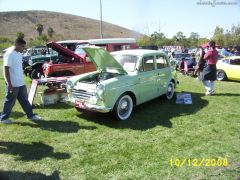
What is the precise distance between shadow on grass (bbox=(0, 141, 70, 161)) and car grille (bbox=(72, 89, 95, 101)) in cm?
166

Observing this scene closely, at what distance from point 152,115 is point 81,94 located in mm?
1800

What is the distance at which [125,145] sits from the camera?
5070 mm

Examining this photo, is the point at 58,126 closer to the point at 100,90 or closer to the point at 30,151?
the point at 100,90

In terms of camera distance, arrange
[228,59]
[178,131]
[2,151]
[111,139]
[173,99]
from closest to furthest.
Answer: [2,151] → [111,139] → [178,131] → [173,99] → [228,59]

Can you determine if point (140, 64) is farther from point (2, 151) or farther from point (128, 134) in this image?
point (2, 151)

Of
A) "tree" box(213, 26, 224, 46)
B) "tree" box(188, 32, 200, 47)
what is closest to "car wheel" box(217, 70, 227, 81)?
"tree" box(213, 26, 224, 46)

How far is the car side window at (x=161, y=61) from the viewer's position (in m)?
7.94

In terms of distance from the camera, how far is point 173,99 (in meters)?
8.71

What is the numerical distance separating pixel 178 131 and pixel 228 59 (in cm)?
895

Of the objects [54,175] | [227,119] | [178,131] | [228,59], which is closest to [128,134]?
[178,131]

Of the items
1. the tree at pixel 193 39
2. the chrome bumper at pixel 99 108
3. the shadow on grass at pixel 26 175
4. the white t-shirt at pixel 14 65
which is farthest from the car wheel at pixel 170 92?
the tree at pixel 193 39

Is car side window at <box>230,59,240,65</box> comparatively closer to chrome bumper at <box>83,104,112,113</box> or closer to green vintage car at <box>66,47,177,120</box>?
green vintage car at <box>66,47,177,120</box>

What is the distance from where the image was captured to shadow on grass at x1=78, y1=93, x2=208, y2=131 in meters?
6.23
